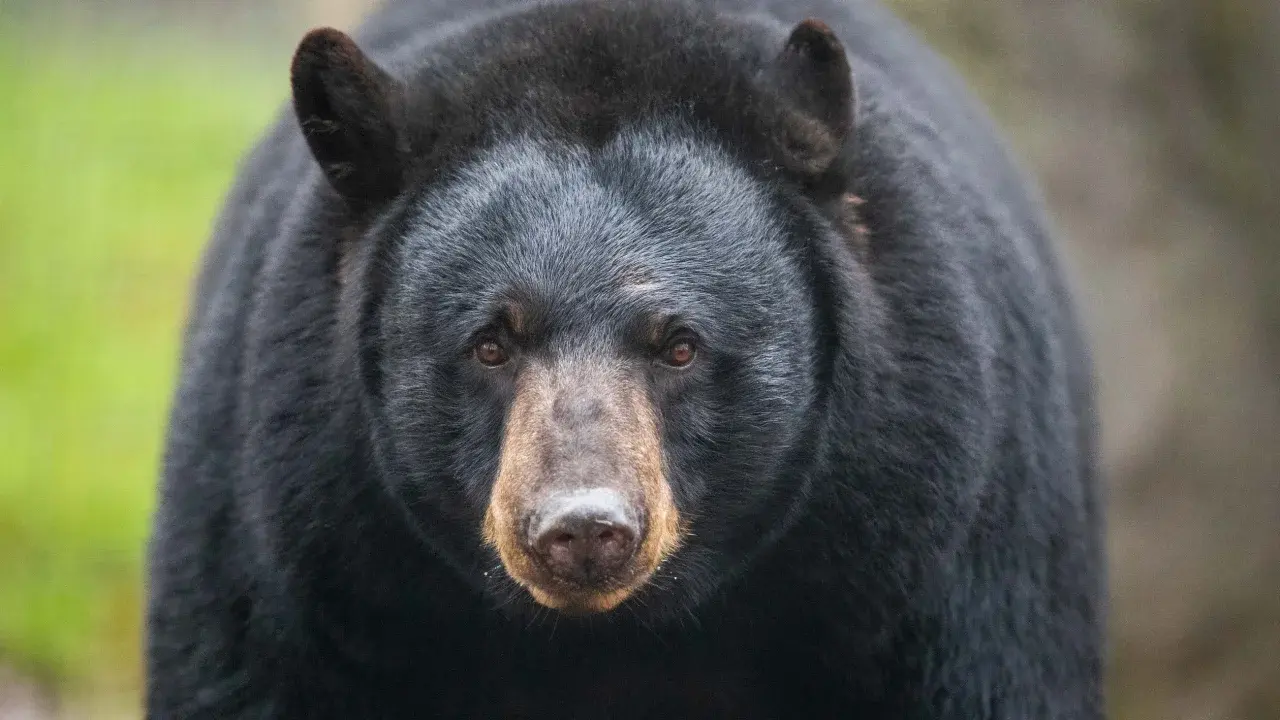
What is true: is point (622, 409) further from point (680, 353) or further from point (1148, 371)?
point (1148, 371)

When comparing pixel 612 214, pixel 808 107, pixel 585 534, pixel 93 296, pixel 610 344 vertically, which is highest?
pixel 808 107

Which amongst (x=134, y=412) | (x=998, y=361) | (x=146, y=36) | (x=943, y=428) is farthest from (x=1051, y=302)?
(x=146, y=36)

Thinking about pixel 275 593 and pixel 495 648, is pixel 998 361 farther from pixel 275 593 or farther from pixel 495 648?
pixel 275 593

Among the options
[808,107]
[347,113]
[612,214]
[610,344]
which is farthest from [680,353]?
[347,113]

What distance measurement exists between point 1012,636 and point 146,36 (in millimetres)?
10080

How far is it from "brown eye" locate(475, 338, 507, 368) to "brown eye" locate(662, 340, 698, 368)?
0.41m

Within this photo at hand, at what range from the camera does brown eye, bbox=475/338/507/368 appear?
4.23m

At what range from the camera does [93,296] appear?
1109cm

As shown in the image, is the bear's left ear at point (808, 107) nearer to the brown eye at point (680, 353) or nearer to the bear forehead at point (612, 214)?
the bear forehead at point (612, 214)

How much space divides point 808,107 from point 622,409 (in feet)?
3.23

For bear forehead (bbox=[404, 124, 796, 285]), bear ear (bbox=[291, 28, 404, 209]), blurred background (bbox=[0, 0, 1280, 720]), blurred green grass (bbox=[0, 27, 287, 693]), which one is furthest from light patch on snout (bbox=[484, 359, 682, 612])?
blurred background (bbox=[0, 0, 1280, 720])

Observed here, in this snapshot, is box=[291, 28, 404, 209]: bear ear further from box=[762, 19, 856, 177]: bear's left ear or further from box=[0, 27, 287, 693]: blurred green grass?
box=[0, 27, 287, 693]: blurred green grass

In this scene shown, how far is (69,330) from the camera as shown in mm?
10625

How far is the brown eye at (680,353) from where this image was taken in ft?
13.8
